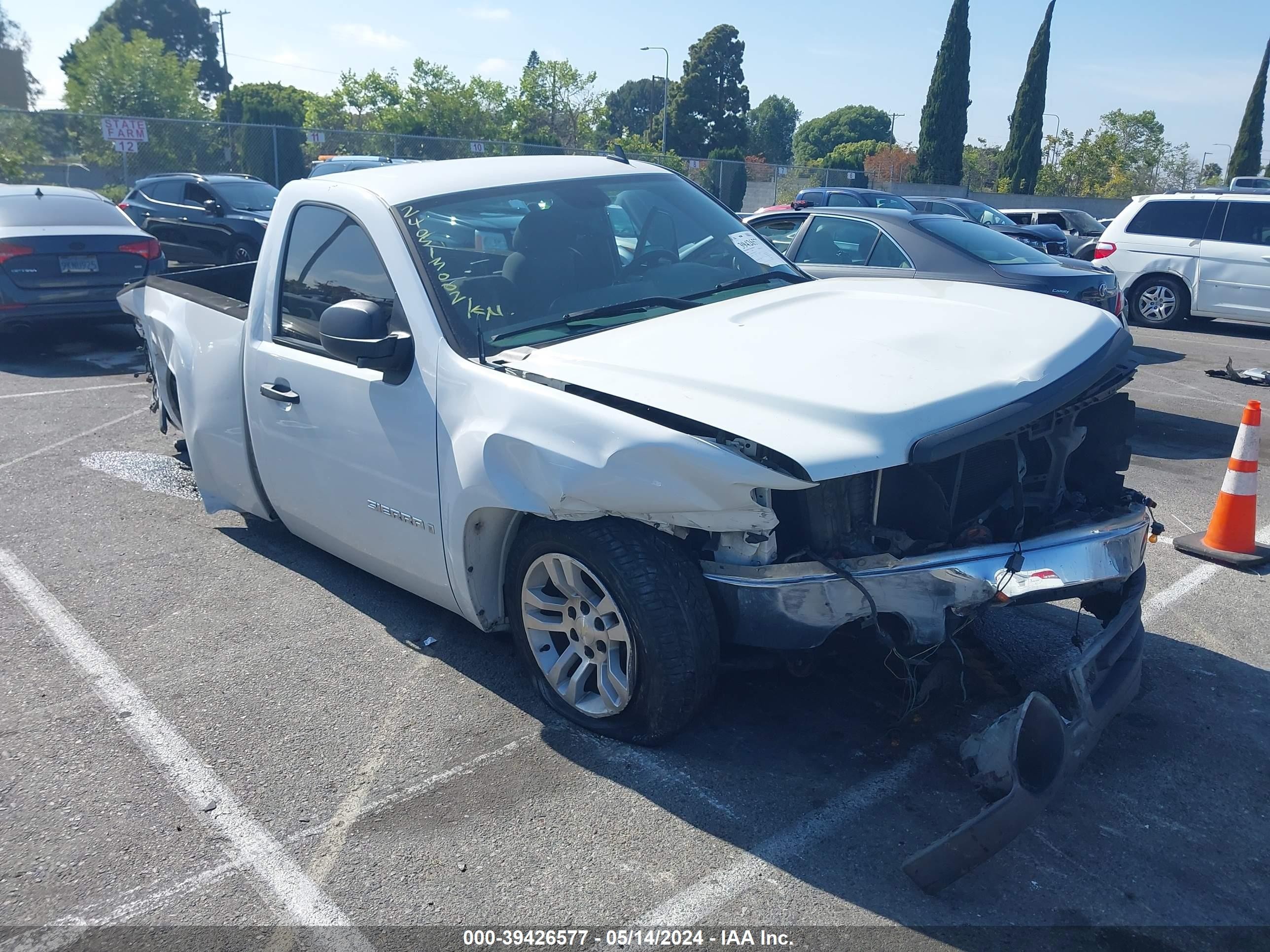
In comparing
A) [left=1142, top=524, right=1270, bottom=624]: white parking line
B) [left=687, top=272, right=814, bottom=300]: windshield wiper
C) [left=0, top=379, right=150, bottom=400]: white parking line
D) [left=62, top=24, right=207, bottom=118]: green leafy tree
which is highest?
[left=62, top=24, right=207, bottom=118]: green leafy tree

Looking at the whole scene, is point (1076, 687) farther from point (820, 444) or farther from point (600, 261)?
point (600, 261)

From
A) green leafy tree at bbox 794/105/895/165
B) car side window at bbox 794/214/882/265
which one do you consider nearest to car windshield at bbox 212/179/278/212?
car side window at bbox 794/214/882/265

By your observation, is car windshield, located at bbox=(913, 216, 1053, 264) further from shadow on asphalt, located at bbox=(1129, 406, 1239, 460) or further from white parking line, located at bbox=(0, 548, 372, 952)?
white parking line, located at bbox=(0, 548, 372, 952)

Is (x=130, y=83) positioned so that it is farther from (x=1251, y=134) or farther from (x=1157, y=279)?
(x=1251, y=134)

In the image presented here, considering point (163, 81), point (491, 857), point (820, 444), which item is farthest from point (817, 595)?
point (163, 81)

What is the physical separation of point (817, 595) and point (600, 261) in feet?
6.03

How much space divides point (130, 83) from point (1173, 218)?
39.5 m

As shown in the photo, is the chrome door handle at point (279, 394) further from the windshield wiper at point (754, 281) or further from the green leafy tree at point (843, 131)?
the green leafy tree at point (843, 131)

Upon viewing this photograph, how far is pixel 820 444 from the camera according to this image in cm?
290

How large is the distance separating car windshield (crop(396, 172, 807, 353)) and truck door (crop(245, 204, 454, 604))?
0.65 ft

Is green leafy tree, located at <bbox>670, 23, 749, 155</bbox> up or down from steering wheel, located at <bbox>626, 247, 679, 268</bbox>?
up

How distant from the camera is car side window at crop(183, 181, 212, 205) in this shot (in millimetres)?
16469

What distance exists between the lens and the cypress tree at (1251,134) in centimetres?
4978

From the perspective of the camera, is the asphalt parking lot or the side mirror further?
the side mirror
